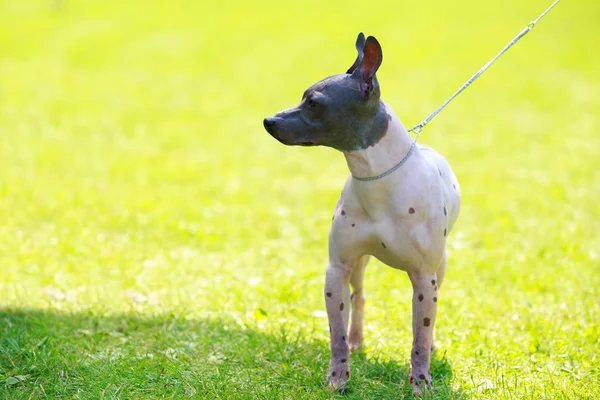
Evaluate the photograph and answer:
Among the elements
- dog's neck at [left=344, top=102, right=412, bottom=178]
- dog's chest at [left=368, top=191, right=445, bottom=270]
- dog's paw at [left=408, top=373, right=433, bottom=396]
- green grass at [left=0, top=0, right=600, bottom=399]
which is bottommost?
A: green grass at [left=0, top=0, right=600, bottom=399]

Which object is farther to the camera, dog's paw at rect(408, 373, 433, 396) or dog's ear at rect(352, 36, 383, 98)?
dog's paw at rect(408, 373, 433, 396)

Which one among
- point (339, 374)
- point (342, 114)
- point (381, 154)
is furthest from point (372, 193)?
point (339, 374)

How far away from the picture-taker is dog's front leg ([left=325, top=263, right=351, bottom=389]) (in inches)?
148

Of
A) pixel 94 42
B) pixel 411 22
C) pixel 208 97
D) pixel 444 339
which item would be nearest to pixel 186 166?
pixel 208 97

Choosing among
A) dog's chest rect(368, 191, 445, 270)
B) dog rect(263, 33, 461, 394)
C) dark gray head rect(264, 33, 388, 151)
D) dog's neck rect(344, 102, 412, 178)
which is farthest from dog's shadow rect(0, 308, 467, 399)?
dark gray head rect(264, 33, 388, 151)

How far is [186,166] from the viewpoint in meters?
8.27

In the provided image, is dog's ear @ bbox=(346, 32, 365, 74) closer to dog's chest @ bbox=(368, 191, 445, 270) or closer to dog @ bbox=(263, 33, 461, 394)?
dog @ bbox=(263, 33, 461, 394)

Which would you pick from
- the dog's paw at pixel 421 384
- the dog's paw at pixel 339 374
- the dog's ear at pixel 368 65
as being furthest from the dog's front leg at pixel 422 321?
the dog's ear at pixel 368 65

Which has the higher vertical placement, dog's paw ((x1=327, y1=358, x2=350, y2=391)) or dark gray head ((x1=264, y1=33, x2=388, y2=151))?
dark gray head ((x1=264, y1=33, x2=388, y2=151))

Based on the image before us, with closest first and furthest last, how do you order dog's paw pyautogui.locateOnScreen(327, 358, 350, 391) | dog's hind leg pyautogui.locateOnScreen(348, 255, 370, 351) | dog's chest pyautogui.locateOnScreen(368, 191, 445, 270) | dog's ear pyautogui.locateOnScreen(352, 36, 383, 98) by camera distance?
→ dog's ear pyautogui.locateOnScreen(352, 36, 383, 98) → dog's chest pyautogui.locateOnScreen(368, 191, 445, 270) → dog's paw pyautogui.locateOnScreen(327, 358, 350, 391) → dog's hind leg pyautogui.locateOnScreen(348, 255, 370, 351)

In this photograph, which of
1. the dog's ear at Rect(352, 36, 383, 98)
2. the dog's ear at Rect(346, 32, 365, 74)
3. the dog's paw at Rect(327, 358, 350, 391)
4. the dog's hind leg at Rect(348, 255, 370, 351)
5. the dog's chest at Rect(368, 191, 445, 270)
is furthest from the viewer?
the dog's hind leg at Rect(348, 255, 370, 351)

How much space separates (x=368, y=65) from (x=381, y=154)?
0.42 metres

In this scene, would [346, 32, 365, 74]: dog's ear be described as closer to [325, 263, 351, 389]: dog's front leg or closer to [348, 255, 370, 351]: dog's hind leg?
[325, 263, 351, 389]: dog's front leg

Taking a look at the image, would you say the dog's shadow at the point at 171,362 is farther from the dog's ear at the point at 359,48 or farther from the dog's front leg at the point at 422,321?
the dog's ear at the point at 359,48
